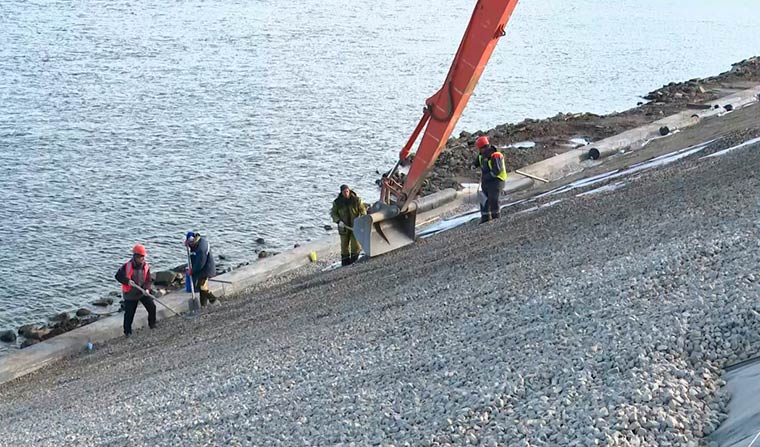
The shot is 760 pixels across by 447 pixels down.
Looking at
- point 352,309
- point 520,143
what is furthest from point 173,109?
point 352,309

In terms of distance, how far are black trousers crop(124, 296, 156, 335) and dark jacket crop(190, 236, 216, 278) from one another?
97cm

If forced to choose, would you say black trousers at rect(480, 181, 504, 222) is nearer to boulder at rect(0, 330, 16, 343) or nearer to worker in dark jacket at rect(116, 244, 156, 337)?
worker in dark jacket at rect(116, 244, 156, 337)

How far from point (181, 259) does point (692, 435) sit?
16.1 metres

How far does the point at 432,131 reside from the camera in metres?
14.8

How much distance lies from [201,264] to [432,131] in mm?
4455

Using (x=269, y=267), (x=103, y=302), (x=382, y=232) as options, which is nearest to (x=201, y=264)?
(x=269, y=267)

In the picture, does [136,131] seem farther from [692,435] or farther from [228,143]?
[692,435]

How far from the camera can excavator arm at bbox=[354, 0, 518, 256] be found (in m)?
13.4

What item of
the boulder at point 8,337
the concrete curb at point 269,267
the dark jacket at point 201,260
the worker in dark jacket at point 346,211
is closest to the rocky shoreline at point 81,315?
the boulder at point 8,337

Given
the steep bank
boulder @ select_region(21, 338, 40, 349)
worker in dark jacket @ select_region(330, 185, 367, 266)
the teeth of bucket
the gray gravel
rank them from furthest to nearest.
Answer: the steep bank, worker in dark jacket @ select_region(330, 185, 367, 266), boulder @ select_region(21, 338, 40, 349), the teeth of bucket, the gray gravel

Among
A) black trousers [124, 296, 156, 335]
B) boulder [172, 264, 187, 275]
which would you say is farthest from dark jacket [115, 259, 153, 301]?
boulder [172, 264, 187, 275]

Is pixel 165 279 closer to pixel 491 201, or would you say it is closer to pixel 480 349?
pixel 491 201

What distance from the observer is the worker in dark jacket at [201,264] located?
1512cm

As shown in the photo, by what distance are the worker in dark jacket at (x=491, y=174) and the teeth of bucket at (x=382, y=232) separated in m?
1.40
